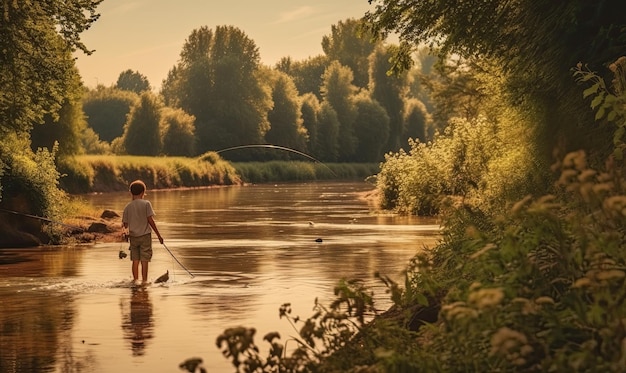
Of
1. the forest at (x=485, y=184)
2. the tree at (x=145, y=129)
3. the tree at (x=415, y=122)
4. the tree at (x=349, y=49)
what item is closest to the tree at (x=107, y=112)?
the tree at (x=349, y=49)

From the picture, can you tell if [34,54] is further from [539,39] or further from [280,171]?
[280,171]

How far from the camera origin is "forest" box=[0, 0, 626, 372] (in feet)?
25.5

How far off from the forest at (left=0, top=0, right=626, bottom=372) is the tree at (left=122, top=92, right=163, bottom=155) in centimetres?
4250

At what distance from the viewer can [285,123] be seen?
12744 cm

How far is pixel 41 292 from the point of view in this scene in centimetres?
1877

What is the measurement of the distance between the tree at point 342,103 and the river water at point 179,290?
3791 inches

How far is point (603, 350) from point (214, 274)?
14.7 metres

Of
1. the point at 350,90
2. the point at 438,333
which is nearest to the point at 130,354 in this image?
the point at 438,333

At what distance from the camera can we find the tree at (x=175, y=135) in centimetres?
10944

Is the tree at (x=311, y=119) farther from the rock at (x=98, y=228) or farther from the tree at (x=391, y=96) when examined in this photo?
the rock at (x=98, y=228)

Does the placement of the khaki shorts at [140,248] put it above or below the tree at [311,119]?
below

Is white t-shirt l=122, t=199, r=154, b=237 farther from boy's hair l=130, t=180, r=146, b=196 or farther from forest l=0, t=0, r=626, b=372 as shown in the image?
forest l=0, t=0, r=626, b=372

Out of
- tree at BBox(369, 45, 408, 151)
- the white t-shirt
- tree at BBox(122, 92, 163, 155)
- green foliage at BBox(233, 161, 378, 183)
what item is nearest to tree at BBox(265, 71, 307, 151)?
green foliage at BBox(233, 161, 378, 183)

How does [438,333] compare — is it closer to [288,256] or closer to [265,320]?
[265,320]
